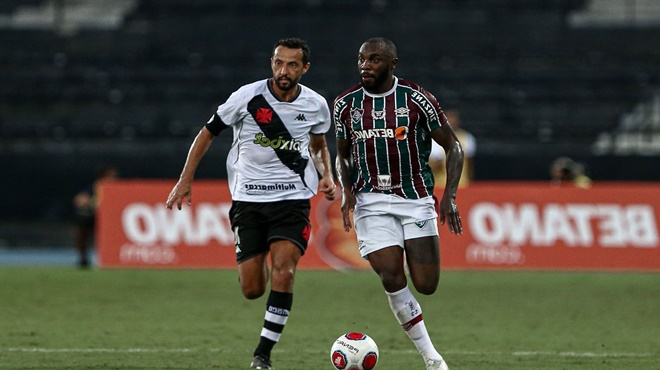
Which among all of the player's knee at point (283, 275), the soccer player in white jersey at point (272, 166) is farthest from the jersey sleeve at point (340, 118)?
the player's knee at point (283, 275)

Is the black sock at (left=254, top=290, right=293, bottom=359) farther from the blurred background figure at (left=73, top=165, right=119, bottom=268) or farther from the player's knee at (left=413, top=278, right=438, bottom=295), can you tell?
the blurred background figure at (left=73, top=165, right=119, bottom=268)

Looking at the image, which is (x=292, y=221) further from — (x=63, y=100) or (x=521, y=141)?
(x=63, y=100)

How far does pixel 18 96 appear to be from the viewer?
890 inches

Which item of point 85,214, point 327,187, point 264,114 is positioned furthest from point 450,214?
point 85,214

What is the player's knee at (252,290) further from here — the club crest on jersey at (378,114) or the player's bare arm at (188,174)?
the club crest on jersey at (378,114)

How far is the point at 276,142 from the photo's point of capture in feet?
26.2

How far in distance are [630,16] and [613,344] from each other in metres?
14.6

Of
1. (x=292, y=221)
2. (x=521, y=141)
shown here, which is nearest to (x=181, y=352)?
(x=292, y=221)

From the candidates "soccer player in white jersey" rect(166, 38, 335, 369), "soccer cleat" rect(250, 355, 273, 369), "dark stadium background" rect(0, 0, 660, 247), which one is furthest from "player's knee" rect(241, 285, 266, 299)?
"dark stadium background" rect(0, 0, 660, 247)

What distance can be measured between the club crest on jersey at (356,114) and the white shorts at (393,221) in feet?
1.60

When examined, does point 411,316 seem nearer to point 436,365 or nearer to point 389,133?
point 436,365

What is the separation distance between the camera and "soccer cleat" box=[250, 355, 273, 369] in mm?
7473

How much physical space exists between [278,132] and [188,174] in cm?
72

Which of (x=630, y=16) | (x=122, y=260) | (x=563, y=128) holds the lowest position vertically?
(x=122, y=260)
